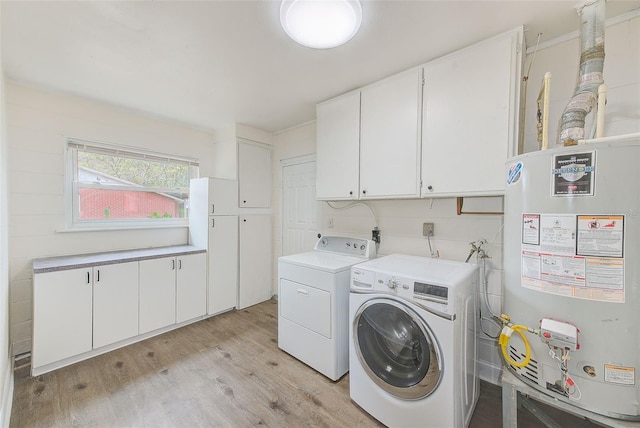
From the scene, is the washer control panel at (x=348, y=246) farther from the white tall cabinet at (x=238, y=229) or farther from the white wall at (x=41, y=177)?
the white wall at (x=41, y=177)

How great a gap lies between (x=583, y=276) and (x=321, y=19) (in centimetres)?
166

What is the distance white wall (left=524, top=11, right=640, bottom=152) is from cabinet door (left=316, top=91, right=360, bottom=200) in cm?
139

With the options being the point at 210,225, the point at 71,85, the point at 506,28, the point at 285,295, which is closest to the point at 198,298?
the point at 210,225

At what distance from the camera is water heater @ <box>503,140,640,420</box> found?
96 cm

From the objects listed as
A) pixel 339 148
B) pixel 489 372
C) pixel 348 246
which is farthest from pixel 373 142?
pixel 489 372

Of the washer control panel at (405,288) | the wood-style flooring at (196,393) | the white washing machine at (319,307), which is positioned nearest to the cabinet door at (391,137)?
the white washing machine at (319,307)

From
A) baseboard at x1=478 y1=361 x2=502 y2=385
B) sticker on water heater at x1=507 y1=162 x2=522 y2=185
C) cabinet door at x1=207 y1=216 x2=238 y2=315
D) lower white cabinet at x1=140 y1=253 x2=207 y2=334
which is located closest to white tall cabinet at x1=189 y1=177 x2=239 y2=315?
cabinet door at x1=207 y1=216 x2=238 y2=315

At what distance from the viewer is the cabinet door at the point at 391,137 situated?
1956mm

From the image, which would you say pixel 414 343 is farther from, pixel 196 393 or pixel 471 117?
pixel 196 393

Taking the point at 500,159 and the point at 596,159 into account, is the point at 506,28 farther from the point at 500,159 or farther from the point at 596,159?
the point at 596,159

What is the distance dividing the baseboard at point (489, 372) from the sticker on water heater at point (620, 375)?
1.11 metres

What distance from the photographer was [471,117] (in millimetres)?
1695

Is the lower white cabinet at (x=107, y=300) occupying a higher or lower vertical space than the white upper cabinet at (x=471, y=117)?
lower

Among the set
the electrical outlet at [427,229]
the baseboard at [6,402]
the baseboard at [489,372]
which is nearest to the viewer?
the baseboard at [6,402]
